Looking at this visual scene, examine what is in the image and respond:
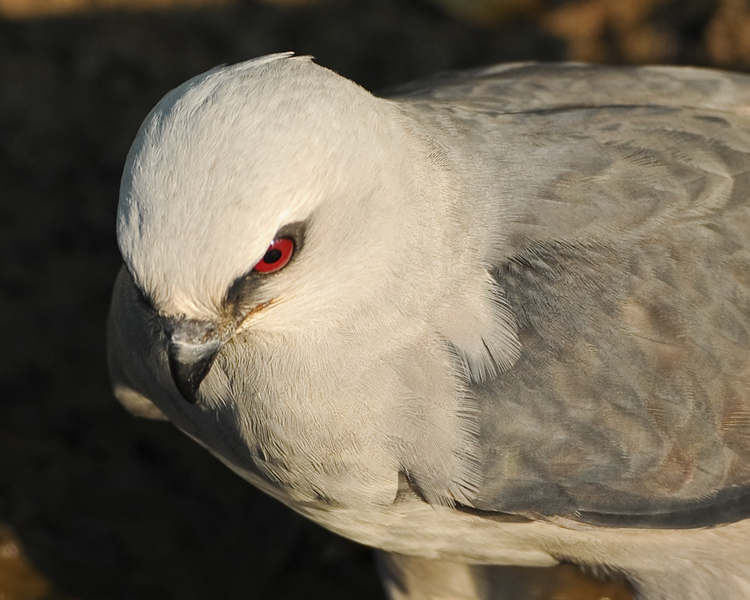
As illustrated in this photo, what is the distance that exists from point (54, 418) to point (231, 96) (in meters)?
Result: 3.61

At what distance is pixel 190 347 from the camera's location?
2553 mm

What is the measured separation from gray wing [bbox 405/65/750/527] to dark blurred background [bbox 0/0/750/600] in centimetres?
131

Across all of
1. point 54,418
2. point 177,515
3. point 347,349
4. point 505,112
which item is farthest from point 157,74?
point 347,349

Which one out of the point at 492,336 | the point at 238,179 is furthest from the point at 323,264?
the point at 492,336

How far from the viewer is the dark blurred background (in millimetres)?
4988

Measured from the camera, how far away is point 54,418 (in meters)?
5.38

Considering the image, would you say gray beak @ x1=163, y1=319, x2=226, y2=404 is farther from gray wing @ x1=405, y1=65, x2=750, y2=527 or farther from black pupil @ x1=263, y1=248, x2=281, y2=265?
gray wing @ x1=405, y1=65, x2=750, y2=527

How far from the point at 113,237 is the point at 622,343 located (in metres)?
4.03

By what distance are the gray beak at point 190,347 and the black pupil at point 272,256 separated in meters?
0.27

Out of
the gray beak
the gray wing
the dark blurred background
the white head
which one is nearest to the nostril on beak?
the gray beak

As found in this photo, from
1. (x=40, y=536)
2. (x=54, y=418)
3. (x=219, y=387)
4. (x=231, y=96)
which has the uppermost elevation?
(x=231, y=96)

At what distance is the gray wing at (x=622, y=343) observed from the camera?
2979 millimetres

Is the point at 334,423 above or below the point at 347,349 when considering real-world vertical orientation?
below

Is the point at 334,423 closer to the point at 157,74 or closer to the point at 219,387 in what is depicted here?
the point at 219,387
